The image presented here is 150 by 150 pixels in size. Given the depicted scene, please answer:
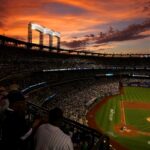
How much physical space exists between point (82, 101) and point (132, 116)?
11.6 meters

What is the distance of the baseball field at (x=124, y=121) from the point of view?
1158 inches

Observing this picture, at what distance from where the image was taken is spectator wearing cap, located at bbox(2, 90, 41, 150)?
16.5 feet

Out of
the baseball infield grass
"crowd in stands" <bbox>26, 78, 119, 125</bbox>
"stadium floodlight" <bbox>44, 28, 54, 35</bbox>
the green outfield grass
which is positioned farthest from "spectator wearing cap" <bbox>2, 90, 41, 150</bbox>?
"stadium floodlight" <bbox>44, 28, 54, 35</bbox>

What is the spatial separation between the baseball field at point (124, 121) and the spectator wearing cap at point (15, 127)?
2335 cm

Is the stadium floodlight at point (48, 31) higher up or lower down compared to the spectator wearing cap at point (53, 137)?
higher up

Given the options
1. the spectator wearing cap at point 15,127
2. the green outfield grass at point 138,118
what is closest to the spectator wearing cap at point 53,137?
the spectator wearing cap at point 15,127

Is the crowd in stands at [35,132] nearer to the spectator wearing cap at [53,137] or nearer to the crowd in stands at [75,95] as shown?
the spectator wearing cap at [53,137]

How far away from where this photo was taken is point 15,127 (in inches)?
198

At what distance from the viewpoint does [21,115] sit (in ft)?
16.8

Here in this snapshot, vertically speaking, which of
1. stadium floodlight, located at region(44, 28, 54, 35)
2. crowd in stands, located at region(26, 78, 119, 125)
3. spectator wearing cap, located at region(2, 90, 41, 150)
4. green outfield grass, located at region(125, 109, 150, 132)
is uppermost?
stadium floodlight, located at region(44, 28, 54, 35)

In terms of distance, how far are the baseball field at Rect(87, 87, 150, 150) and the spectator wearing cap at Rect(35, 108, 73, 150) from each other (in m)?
24.2

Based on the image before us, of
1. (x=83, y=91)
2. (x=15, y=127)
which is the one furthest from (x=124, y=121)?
(x=15, y=127)

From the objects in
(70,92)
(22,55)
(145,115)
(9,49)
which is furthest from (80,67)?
(145,115)

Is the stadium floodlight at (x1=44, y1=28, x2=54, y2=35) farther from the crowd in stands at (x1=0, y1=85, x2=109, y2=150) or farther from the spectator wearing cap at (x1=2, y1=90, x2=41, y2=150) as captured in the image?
the spectator wearing cap at (x1=2, y1=90, x2=41, y2=150)
